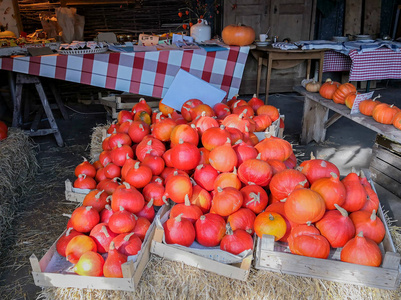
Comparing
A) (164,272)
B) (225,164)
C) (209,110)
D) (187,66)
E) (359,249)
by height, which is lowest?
(164,272)

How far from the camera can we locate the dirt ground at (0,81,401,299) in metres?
2.40

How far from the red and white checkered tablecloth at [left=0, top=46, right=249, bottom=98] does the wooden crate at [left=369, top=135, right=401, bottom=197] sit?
1.90 metres

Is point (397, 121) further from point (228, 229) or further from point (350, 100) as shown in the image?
point (228, 229)

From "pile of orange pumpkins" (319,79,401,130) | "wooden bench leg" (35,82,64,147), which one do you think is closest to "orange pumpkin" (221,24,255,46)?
"pile of orange pumpkins" (319,79,401,130)

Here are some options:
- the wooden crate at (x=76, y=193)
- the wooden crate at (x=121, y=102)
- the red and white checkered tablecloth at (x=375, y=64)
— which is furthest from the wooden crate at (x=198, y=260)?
the red and white checkered tablecloth at (x=375, y=64)

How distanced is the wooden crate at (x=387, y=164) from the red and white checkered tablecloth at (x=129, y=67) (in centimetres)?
190

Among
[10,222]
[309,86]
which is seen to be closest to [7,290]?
[10,222]

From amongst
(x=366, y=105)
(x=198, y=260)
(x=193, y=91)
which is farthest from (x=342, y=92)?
(x=198, y=260)

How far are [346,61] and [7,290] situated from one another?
219 inches

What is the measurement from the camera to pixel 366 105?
3.23 metres

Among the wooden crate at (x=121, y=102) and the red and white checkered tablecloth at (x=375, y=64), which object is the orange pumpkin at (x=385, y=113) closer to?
the wooden crate at (x=121, y=102)

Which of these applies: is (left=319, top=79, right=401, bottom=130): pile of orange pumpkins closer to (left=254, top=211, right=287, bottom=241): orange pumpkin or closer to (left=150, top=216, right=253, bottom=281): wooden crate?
(left=254, top=211, right=287, bottom=241): orange pumpkin

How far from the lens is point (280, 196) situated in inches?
Result: 67.7

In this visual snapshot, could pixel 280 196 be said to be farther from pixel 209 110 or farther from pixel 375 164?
pixel 375 164
